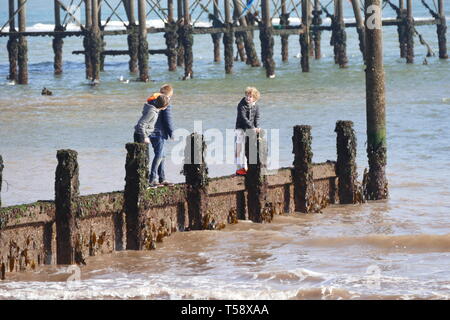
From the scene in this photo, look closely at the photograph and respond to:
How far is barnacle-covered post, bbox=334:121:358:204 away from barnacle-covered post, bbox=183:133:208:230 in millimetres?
2599

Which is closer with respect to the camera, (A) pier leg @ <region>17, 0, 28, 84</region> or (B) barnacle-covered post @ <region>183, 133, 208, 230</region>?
(B) barnacle-covered post @ <region>183, 133, 208, 230</region>

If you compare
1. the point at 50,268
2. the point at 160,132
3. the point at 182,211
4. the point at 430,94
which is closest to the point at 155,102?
the point at 160,132

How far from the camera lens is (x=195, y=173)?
43.4 feet

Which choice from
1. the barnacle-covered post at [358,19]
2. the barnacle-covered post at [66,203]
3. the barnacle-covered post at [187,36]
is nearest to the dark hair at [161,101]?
the barnacle-covered post at [66,203]

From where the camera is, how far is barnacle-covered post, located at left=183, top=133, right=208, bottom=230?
43.4 feet

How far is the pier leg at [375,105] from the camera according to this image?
50.0 ft

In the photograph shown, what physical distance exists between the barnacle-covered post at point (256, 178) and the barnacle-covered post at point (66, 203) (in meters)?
2.76

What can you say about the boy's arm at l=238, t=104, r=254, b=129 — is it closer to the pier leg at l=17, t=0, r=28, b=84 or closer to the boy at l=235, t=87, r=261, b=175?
the boy at l=235, t=87, r=261, b=175

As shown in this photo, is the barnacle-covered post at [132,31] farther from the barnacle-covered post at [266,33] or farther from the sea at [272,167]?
the barnacle-covered post at [266,33]

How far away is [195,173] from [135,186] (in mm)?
1014

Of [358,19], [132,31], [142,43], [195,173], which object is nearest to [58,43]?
[132,31]

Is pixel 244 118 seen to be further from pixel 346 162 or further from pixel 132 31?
pixel 132 31

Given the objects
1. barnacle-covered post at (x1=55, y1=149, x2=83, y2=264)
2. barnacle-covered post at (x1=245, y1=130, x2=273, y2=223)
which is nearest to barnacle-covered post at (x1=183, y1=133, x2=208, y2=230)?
barnacle-covered post at (x1=245, y1=130, x2=273, y2=223)

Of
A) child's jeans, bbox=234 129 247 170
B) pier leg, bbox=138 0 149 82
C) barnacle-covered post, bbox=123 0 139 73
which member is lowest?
child's jeans, bbox=234 129 247 170
